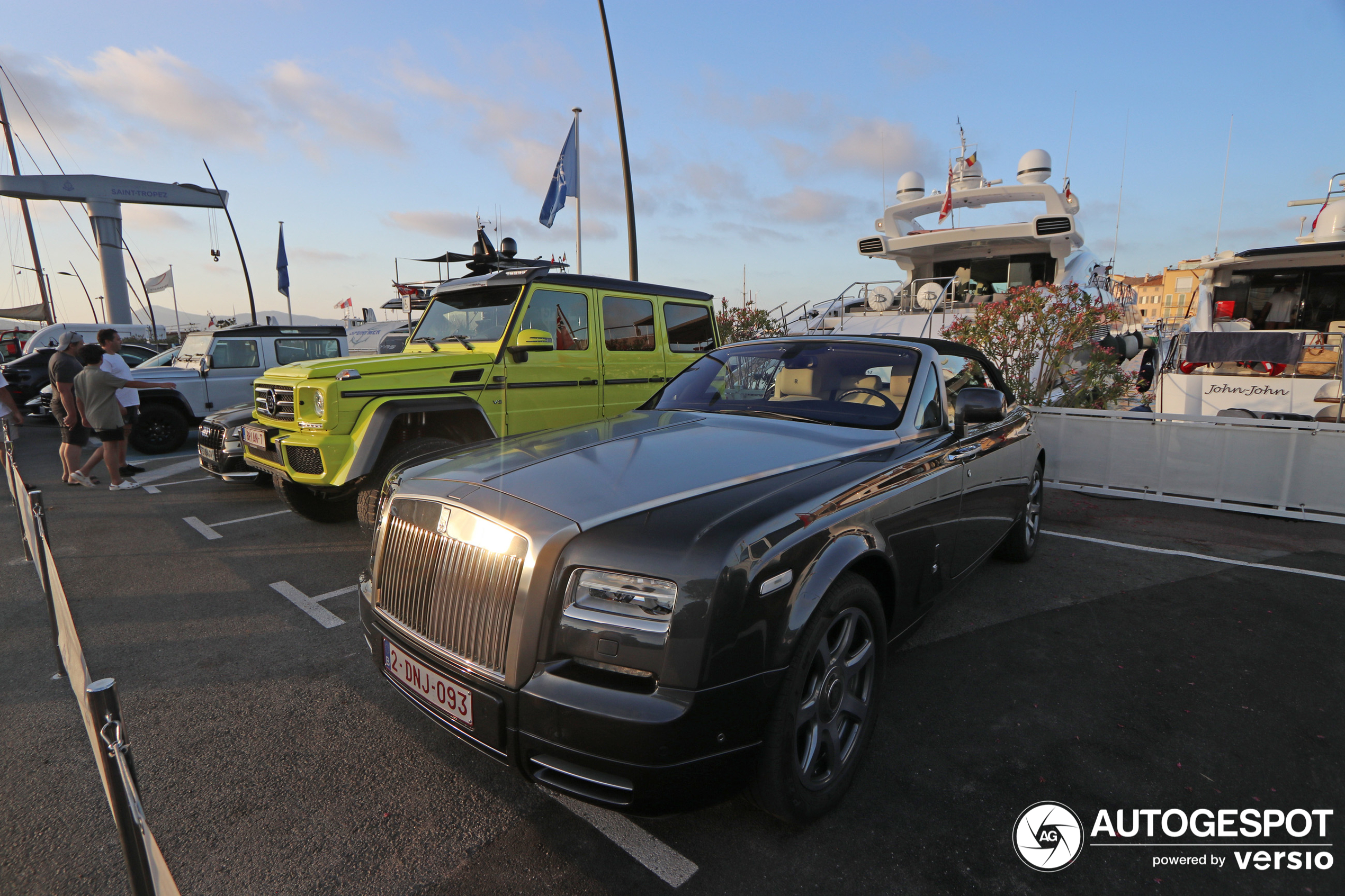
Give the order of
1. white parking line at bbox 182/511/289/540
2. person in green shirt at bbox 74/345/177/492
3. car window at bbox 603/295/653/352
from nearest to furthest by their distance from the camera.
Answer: white parking line at bbox 182/511/289/540 < car window at bbox 603/295/653/352 < person in green shirt at bbox 74/345/177/492

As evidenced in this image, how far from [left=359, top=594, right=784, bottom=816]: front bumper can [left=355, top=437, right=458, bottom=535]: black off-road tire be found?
322 cm

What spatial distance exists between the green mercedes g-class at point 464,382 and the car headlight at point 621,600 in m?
2.63

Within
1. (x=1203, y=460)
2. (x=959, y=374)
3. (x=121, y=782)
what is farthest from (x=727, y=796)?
(x=1203, y=460)

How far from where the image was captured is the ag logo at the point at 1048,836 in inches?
86.1

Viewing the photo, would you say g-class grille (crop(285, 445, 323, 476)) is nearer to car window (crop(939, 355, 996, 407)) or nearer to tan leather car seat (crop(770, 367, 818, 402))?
tan leather car seat (crop(770, 367, 818, 402))

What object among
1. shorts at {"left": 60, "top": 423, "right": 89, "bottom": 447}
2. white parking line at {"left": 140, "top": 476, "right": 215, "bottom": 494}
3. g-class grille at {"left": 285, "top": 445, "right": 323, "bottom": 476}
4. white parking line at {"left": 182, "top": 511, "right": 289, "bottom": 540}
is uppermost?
g-class grille at {"left": 285, "top": 445, "right": 323, "bottom": 476}

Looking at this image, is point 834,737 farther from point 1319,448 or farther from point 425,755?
point 1319,448

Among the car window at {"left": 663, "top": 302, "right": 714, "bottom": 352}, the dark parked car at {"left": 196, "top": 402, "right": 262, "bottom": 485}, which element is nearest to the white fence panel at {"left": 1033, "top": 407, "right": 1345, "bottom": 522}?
the car window at {"left": 663, "top": 302, "right": 714, "bottom": 352}

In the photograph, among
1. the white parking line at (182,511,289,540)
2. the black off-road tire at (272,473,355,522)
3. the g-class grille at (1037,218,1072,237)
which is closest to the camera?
the black off-road tire at (272,473,355,522)

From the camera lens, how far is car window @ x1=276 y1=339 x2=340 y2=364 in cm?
1070

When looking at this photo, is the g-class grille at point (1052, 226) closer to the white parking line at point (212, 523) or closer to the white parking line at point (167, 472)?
the white parking line at point (212, 523)

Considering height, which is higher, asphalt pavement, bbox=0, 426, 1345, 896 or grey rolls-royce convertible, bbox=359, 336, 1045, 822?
grey rolls-royce convertible, bbox=359, 336, 1045, 822

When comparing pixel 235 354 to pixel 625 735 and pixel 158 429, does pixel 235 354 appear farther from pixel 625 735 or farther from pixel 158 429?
pixel 625 735

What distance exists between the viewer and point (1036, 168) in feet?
43.9
